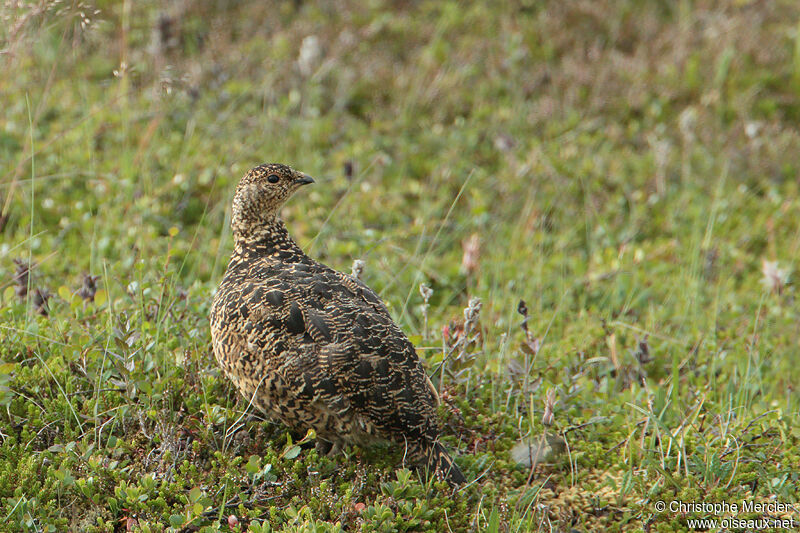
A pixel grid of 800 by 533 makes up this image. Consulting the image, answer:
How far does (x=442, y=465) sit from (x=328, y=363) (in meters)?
0.68

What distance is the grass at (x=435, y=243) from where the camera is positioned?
3779 millimetres

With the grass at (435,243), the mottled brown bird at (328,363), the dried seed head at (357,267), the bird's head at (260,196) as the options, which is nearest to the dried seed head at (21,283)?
the grass at (435,243)

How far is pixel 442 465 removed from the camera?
3.74m

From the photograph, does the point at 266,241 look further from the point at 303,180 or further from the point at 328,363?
the point at 328,363

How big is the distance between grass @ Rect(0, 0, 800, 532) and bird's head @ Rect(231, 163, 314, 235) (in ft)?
1.36

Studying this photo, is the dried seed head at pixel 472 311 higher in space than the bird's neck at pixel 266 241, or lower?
lower

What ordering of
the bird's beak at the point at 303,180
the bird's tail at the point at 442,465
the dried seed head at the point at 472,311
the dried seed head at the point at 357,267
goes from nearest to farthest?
1. the bird's tail at the point at 442,465
2. the dried seed head at the point at 472,311
3. the dried seed head at the point at 357,267
4. the bird's beak at the point at 303,180

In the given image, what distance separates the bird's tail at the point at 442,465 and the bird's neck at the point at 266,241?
120cm

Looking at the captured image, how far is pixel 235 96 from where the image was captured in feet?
25.1

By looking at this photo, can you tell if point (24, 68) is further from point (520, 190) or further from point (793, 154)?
point (793, 154)

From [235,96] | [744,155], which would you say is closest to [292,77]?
[235,96]

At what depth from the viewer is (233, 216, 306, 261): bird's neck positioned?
4383 mm

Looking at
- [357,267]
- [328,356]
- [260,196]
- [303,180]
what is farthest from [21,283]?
[328,356]

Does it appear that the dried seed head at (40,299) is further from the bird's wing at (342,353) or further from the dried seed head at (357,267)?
the dried seed head at (357,267)
